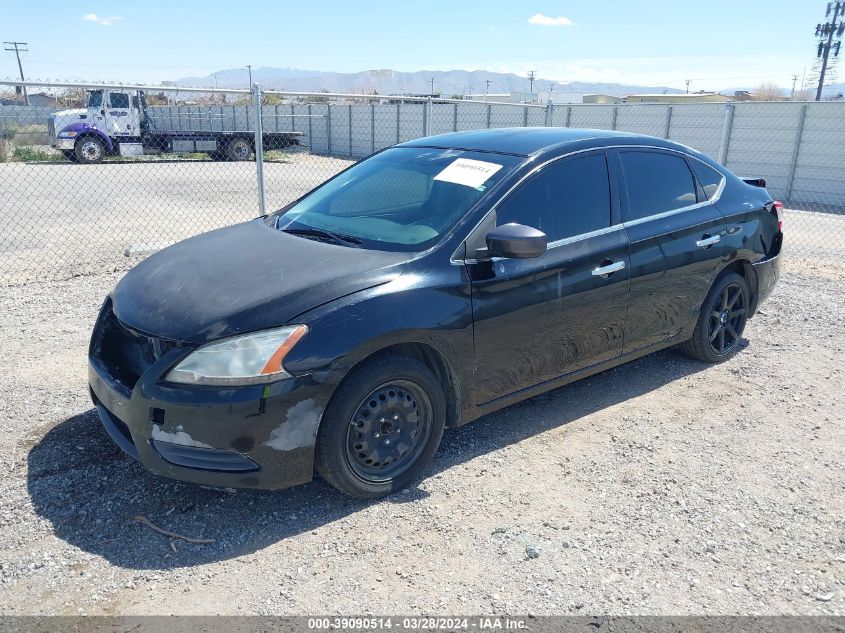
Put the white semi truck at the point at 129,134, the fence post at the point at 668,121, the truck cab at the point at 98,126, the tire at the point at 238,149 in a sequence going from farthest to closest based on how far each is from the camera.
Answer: the tire at the point at 238,149 → the white semi truck at the point at 129,134 → the truck cab at the point at 98,126 → the fence post at the point at 668,121

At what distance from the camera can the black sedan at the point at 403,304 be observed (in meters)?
3.00

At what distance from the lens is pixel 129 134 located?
930 inches

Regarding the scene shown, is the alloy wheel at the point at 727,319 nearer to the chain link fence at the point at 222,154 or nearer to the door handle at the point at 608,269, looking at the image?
the door handle at the point at 608,269

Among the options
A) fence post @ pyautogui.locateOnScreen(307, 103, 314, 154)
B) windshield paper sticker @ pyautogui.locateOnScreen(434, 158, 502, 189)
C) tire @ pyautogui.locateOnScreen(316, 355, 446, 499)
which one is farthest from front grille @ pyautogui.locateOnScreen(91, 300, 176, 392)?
fence post @ pyautogui.locateOnScreen(307, 103, 314, 154)

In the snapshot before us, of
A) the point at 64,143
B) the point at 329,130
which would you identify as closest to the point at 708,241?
the point at 64,143

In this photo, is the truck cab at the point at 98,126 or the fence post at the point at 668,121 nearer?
the fence post at the point at 668,121

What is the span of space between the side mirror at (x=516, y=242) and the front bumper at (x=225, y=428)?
112cm

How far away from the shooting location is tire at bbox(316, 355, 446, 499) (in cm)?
313

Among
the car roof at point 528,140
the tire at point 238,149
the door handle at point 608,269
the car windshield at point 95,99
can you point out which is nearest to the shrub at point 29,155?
the car windshield at point 95,99

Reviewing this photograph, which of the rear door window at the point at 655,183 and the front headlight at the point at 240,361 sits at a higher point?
the rear door window at the point at 655,183

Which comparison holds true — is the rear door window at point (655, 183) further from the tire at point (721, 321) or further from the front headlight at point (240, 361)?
the front headlight at point (240, 361)

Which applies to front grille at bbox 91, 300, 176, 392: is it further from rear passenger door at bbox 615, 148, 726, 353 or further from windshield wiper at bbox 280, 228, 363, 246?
rear passenger door at bbox 615, 148, 726, 353

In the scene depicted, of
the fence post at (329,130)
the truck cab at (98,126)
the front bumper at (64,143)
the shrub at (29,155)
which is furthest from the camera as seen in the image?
the fence post at (329,130)

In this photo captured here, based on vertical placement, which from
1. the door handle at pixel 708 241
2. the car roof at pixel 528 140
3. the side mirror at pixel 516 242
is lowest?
the door handle at pixel 708 241
